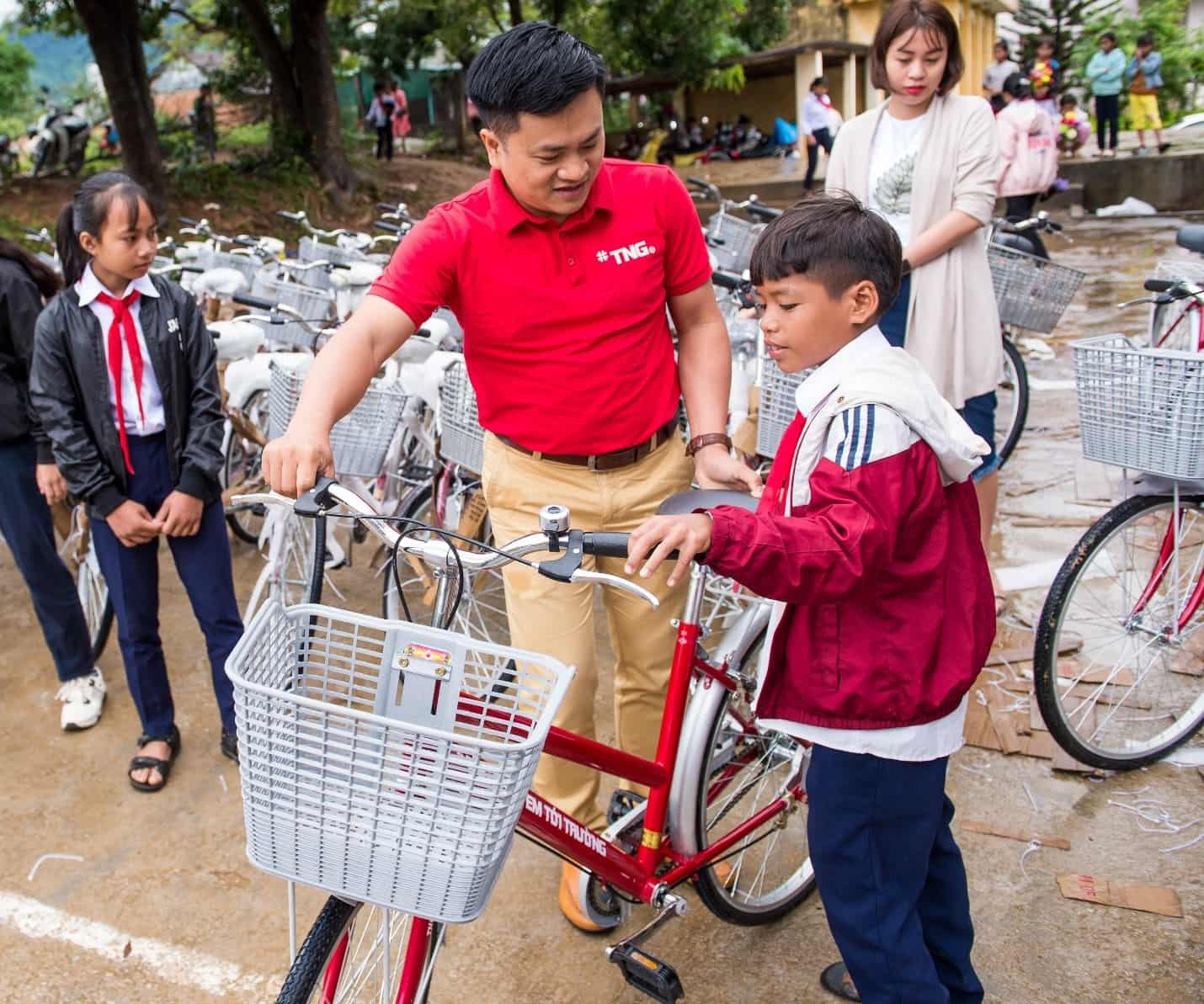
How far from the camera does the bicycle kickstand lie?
7.85ft

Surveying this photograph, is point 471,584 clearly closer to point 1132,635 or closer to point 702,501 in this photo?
point 702,501

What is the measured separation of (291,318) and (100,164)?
49.3ft

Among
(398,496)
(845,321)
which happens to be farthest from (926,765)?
(398,496)

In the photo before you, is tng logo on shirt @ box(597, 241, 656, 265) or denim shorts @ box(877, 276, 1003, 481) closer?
tng logo on shirt @ box(597, 241, 656, 265)

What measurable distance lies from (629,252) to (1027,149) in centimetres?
883

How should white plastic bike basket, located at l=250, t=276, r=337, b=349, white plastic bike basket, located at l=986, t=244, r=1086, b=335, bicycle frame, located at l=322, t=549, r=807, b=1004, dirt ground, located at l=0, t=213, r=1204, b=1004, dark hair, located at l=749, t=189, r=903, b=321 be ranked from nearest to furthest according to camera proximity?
dark hair, located at l=749, t=189, r=903, b=321
bicycle frame, located at l=322, t=549, r=807, b=1004
dirt ground, located at l=0, t=213, r=1204, b=1004
white plastic bike basket, located at l=250, t=276, r=337, b=349
white plastic bike basket, located at l=986, t=244, r=1086, b=335

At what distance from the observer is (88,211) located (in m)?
3.18

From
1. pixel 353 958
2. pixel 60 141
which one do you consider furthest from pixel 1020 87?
pixel 60 141

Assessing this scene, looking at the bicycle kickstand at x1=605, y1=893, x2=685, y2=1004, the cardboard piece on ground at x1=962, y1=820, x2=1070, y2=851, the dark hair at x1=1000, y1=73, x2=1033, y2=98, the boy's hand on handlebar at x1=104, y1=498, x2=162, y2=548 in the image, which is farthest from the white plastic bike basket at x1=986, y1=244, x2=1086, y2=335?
the dark hair at x1=1000, y1=73, x2=1033, y2=98

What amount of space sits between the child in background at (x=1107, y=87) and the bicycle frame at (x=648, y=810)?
15644 mm

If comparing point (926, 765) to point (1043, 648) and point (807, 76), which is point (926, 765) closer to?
point (1043, 648)

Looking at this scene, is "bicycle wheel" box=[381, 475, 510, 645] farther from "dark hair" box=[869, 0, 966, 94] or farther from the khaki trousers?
"dark hair" box=[869, 0, 966, 94]

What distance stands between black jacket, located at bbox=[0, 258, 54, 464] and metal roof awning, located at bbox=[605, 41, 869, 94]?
23.3 m

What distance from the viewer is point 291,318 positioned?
4.43 meters
